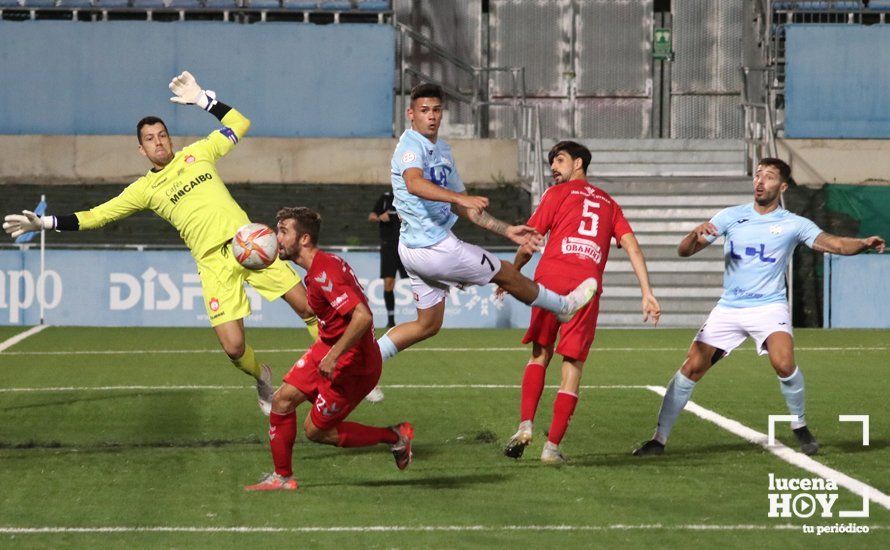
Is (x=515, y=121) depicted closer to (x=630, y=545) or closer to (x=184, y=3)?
(x=184, y=3)

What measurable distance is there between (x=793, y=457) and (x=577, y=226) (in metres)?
1.93

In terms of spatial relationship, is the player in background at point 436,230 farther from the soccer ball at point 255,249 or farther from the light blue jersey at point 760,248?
the light blue jersey at point 760,248

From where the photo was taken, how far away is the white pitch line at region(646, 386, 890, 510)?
7.45 metres

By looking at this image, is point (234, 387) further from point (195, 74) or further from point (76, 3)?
point (76, 3)

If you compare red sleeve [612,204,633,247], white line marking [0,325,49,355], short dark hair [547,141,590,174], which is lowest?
white line marking [0,325,49,355]

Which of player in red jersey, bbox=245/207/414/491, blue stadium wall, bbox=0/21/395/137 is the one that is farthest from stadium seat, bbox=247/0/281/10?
player in red jersey, bbox=245/207/414/491

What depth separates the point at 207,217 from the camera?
10.6 meters

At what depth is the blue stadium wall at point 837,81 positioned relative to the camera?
26.0 m

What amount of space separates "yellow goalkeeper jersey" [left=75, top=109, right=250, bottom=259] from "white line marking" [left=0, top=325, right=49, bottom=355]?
666 cm

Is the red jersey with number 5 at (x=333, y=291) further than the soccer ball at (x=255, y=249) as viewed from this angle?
No

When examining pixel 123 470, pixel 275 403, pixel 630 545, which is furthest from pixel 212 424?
pixel 630 545

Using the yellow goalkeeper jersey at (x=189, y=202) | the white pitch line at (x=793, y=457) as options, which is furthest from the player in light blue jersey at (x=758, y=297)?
the yellow goalkeeper jersey at (x=189, y=202)

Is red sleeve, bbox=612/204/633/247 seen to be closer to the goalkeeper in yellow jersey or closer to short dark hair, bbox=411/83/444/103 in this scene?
short dark hair, bbox=411/83/444/103

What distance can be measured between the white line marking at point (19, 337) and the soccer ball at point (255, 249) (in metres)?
9.09
